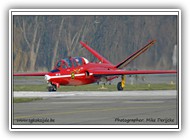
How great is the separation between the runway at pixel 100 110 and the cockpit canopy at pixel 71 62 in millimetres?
3072

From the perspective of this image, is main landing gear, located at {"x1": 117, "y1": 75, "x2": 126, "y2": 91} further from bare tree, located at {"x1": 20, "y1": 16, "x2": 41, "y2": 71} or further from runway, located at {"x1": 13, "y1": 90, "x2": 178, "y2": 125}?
bare tree, located at {"x1": 20, "y1": 16, "x2": 41, "y2": 71}

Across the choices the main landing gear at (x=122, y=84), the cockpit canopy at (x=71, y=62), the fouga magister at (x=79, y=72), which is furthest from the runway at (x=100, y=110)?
the main landing gear at (x=122, y=84)

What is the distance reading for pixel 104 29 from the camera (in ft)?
112

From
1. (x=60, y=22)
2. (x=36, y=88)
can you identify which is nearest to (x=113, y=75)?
(x=36, y=88)

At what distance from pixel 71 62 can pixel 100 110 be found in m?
14.0

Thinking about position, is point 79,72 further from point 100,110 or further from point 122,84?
point 100,110

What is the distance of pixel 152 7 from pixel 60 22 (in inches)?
243

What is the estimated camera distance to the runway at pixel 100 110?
26141 millimetres

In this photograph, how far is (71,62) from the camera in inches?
1754

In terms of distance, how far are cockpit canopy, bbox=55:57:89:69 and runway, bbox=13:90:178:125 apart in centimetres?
307

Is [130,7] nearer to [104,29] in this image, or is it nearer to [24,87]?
[104,29]

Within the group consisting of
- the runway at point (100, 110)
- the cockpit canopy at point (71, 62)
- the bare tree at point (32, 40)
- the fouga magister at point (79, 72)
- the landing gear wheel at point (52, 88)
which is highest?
the bare tree at point (32, 40)

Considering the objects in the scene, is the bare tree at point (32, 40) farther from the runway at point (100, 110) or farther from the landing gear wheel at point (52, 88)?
the landing gear wheel at point (52, 88)

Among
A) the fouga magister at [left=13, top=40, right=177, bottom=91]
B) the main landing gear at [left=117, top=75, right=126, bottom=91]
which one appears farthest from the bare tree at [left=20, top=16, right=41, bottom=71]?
the main landing gear at [left=117, top=75, right=126, bottom=91]
